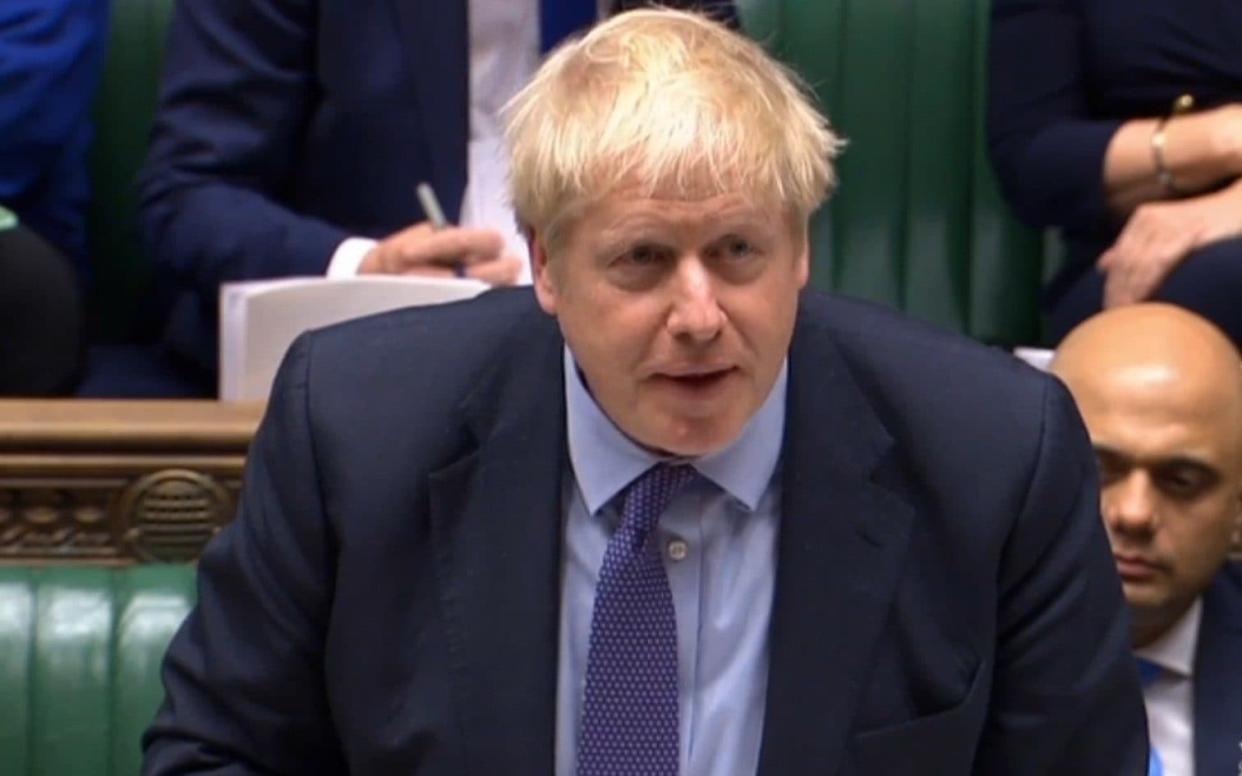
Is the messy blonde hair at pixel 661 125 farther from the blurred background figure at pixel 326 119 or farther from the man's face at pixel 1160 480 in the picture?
the blurred background figure at pixel 326 119

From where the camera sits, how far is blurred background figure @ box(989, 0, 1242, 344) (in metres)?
2.12

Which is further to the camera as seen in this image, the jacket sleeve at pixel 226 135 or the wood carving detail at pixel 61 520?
the jacket sleeve at pixel 226 135

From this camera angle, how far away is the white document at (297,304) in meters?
1.91

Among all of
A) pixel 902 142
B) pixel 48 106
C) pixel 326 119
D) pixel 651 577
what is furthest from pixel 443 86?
pixel 651 577

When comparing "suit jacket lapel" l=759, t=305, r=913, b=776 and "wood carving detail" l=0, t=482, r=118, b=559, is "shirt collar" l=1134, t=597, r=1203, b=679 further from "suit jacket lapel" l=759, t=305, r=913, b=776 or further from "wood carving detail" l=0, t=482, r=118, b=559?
"wood carving detail" l=0, t=482, r=118, b=559

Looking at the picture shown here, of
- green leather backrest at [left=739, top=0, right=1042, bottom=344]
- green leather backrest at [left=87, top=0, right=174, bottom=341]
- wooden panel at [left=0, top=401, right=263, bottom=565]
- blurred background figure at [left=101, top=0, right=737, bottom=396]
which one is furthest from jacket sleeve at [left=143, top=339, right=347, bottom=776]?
green leather backrest at [left=739, top=0, right=1042, bottom=344]

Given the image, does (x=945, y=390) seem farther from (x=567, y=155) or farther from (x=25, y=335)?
(x=25, y=335)

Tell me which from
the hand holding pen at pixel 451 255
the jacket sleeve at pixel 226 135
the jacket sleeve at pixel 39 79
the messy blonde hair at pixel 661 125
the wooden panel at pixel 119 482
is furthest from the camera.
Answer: the jacket sleeve at pixel 39 79

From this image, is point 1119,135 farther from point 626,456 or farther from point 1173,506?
point 626,456

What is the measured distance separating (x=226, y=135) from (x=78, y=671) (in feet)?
2.19

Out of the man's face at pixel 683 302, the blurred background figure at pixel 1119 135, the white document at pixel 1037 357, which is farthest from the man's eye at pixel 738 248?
the blurred background figure at pixel 1119 135

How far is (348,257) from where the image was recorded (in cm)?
217

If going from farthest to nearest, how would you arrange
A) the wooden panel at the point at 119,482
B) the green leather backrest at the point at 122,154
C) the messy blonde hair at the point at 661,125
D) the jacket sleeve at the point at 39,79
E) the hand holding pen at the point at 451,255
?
the green leather backrest at the point at 122,154 → the jacket sleeve at the point at 39,79 → the hand holding pen at the point at 451,255 → the wooden panel at the point at 119,482 → the messy blonde hair at the point at 661,125

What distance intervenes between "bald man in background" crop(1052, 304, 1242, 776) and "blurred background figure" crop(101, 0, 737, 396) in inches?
26.1
